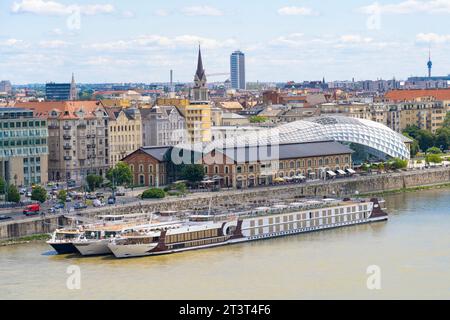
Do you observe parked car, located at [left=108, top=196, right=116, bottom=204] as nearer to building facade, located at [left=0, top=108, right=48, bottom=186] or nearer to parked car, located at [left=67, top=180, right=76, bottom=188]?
building facade, located at [left=0, top=108, right=48, bottom=186]

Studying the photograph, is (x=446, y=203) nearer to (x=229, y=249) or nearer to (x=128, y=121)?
(x=229, y=249)

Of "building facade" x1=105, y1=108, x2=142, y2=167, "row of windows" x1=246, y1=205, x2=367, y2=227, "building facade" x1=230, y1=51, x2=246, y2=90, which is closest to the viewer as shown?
"row of windows" x1=246, y1=205, x2=367, y2=227

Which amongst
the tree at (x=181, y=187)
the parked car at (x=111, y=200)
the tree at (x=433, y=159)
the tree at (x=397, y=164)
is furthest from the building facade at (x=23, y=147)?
the tree at (x=433, y=159)

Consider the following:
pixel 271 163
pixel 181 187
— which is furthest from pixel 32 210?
pixel 271 163

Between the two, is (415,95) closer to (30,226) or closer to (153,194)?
(153,194)

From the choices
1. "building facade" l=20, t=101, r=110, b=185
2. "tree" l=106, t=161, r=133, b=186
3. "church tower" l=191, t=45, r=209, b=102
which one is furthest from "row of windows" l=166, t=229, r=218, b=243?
"church tower" l=191, t=45, r=209, b=102

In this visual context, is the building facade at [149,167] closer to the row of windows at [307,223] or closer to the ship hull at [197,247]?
the row of windows at [307,223]
